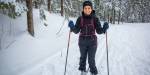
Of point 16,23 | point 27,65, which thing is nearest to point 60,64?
point 27,65

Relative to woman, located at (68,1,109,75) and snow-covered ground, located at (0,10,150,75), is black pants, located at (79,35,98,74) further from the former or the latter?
snow-covered ground, located at (0,10,150,75)

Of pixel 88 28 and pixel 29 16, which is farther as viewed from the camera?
pixel 29 16

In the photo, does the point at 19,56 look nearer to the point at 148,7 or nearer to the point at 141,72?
the point at 141,72

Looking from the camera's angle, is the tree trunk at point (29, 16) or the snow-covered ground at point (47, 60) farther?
the tree trunk at point (29, 16)

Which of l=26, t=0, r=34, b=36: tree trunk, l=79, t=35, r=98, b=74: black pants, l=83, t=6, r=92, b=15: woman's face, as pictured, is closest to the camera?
l=83, t=6, r=92, b=15: woman's face

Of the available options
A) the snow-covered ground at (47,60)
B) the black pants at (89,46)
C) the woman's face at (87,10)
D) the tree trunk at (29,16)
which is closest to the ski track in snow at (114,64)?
the snow-covered ground at (47,60)

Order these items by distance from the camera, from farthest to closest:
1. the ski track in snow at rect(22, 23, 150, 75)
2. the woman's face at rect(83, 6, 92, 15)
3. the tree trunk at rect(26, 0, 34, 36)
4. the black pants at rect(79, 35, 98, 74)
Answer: the tree trunk at rect(26, 0, 34, 36), the ski track in snow at rect(22, 23, 150, 75), the black pants at rect(79, 35, 98, 74), the woman's face at rect(83, 6, 92, 15)

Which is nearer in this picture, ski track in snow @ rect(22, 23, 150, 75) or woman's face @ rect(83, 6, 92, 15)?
woman's face @ rect(83, 6, 92, 15)

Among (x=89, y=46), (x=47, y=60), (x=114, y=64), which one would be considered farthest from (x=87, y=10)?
(x=47, y=60)

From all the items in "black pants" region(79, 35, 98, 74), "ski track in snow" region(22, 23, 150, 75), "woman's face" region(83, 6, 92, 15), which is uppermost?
"woman's face" region(83, 6, 92, 15)

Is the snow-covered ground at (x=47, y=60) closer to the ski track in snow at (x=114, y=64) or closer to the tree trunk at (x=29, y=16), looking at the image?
the ski track in snow at (x=114, y=64)

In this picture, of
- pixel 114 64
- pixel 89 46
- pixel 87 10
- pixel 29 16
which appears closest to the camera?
pixel 87 10

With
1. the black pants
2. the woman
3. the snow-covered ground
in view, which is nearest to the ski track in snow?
the snow-covered ground

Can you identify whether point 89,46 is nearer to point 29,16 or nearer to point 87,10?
point 87,10
